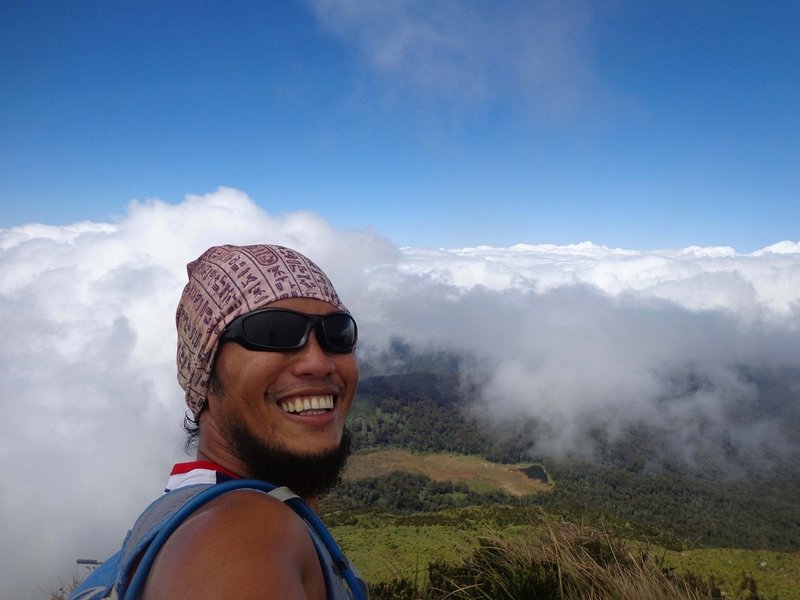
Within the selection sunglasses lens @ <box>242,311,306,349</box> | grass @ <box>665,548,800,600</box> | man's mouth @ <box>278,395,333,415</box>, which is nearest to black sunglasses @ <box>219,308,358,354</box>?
sunglasses lens @ <box>242,311,306,349</box>

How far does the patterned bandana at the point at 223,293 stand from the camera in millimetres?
2141

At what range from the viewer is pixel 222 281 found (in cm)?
223

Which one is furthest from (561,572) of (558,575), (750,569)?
(750,569)

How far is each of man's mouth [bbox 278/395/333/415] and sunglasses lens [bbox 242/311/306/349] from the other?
25cm

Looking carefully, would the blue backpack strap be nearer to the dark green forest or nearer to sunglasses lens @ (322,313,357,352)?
sunglasses lens @ (322,313,357,352)

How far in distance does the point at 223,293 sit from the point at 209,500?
3.57 ft

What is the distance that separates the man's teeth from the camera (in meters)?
1.99

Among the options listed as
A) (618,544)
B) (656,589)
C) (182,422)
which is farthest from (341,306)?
(618,544)

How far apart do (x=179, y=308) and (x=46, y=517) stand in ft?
720

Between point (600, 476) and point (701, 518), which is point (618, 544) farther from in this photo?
point (600, 476)

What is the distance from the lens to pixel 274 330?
2080mm

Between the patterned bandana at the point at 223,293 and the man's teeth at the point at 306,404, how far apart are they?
18.2 inches

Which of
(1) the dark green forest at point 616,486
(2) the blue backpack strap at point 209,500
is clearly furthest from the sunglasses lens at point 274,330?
(1) the dark green forest at point 616,486

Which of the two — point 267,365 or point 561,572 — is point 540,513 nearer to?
point 561,572
